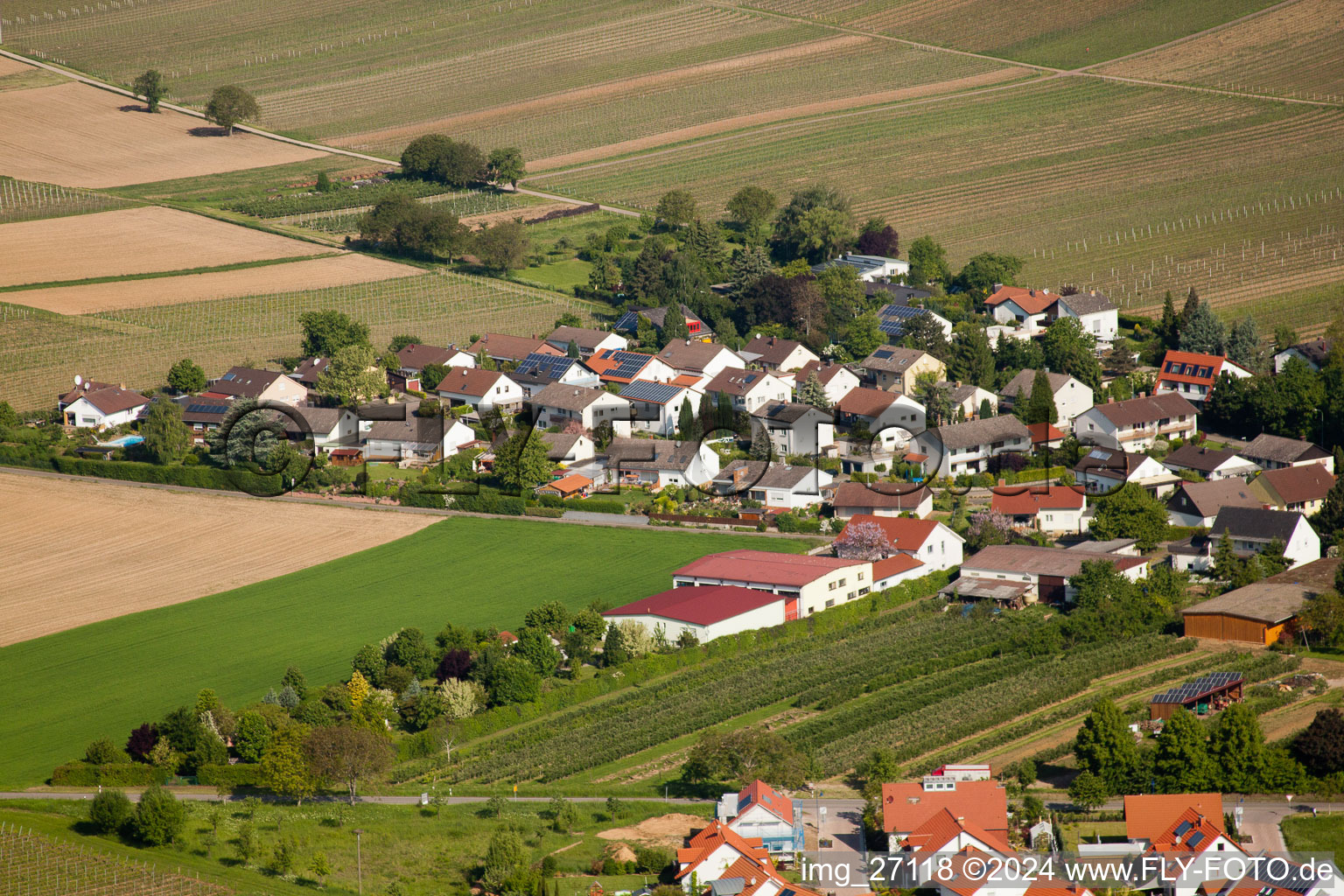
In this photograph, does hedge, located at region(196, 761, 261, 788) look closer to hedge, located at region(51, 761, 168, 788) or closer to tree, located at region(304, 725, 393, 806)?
hedge, located at region(51, 761, 168, 788)

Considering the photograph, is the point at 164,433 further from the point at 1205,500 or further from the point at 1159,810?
the point at 1159,810

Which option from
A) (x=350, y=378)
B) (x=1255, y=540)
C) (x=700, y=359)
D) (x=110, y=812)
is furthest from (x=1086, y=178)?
(x=110, y=812)

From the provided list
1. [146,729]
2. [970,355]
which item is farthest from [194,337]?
[146,729]

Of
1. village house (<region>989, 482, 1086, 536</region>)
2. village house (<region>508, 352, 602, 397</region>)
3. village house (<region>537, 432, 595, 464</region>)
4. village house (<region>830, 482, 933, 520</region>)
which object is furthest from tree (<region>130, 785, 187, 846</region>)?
village house (<region>508, 352, 602, 397</region>)

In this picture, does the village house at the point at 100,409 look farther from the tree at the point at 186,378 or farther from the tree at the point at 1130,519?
the tree at the point at 1130,519

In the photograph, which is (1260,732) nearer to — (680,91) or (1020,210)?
(1020,210)

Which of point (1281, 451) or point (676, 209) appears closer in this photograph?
point (1281, 451)
